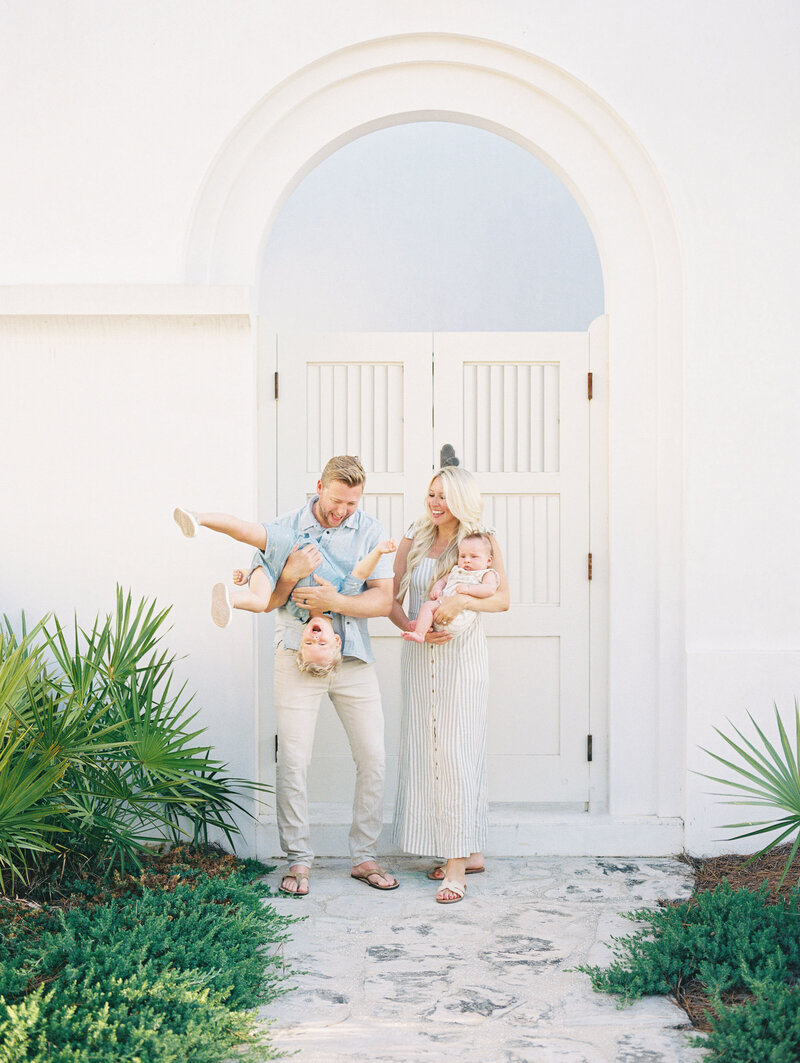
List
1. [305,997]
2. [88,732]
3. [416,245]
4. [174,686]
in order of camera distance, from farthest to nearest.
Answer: [416,245], [174,686], [88,732], [305,997]

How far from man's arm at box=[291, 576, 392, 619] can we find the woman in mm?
217

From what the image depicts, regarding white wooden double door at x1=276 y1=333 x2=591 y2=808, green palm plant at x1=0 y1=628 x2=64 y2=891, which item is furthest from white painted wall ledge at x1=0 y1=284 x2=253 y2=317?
green palm plant at x1=0 y1=628 x2=64 y2=891

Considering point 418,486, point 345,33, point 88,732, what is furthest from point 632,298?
point 88,732

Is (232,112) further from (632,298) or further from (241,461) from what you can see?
(632,298)

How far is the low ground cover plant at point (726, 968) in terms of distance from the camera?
2.92 metres

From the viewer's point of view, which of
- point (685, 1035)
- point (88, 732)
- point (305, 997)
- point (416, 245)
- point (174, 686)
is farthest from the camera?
point (416, 245)

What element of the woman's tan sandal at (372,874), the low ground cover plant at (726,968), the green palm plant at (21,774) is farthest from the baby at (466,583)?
the green palm plant at (21,774)

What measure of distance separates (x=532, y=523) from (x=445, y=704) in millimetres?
1275

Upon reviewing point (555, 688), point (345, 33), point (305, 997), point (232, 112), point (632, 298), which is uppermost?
point (345, 33)

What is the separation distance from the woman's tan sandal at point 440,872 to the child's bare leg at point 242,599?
5.28ft

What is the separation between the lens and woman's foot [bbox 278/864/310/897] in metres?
4.50

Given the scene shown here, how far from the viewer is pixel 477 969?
12.1ft

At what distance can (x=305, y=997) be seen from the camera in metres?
3.46

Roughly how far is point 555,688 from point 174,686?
6.70 feet
